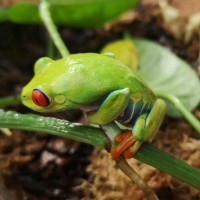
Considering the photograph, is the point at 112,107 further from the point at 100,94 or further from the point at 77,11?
the point at 77,11

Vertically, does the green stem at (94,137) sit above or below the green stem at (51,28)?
below

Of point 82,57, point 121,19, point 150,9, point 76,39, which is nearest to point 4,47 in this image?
point 76,39

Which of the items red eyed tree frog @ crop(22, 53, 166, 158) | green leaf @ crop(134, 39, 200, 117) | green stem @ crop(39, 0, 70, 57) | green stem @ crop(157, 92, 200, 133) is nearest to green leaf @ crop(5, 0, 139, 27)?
green stem @ crop(39, 0, 70, 57)

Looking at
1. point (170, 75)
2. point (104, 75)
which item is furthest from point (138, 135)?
point (170, 75)

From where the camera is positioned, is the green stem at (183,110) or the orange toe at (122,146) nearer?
the orange toe at (122,146)

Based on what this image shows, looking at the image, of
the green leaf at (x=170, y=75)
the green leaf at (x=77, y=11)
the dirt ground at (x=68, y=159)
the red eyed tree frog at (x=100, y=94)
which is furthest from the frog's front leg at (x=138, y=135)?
the green leaf at (x=77, y=11)

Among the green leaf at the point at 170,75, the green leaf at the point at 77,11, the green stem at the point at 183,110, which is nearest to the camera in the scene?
the green stem at the point at 183,110

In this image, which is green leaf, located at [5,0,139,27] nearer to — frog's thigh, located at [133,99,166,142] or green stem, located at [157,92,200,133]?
A: green stem, located at [157,92,200,133]

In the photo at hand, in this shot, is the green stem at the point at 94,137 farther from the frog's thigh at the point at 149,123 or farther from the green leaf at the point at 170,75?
the green leaf at the point at 170,75
